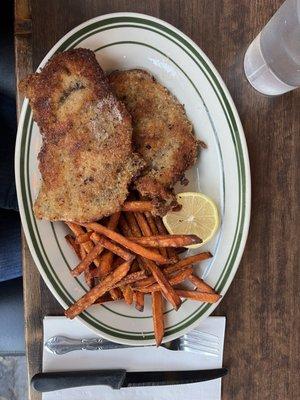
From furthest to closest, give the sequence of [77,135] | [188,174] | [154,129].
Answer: [188,174] → [154,129] → [77,135]

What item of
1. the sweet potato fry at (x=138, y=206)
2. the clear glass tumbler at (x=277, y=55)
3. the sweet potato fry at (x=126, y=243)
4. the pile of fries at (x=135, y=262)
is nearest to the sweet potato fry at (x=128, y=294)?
the pile of fries at (x=135, y=262)

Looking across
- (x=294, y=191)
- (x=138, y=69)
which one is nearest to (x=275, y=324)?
(x=294, y=191)

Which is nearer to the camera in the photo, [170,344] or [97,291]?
[97,291]

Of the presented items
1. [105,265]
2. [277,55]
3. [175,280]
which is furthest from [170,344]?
[277,55]

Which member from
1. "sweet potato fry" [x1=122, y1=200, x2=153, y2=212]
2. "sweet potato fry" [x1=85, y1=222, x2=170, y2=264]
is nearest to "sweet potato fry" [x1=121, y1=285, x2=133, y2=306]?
"sweet potato fry" [x1=85, y1=222, x2=170, y2=264]

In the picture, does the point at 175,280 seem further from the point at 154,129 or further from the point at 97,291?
the point at 154,129

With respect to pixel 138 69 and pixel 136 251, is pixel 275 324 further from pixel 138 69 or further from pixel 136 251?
pixel 138 69

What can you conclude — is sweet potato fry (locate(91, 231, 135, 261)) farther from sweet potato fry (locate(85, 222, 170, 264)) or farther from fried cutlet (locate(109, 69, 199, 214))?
fried cutlet (locate(109, 69, 199, 214))
